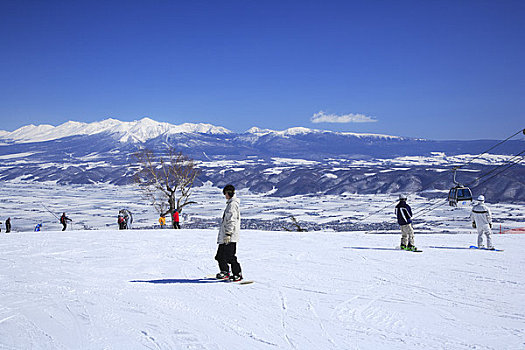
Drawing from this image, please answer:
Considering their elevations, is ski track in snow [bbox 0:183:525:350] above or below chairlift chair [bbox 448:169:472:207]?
below

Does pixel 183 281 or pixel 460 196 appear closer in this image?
pixel 183 281

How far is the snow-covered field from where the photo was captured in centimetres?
468

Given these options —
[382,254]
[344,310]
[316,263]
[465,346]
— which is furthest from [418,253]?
[465,346]

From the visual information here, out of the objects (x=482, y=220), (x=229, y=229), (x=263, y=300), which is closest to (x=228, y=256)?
(x=229, y=229)

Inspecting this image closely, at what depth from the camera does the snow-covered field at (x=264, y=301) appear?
15.4 ft

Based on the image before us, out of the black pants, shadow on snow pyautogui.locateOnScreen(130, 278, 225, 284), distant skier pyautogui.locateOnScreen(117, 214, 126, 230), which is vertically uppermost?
the black pants

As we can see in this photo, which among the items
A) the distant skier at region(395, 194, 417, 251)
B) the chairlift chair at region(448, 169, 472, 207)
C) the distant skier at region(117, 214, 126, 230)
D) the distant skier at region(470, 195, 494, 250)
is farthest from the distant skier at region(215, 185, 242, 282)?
the distant skier at region(117, 214, 126, 230)

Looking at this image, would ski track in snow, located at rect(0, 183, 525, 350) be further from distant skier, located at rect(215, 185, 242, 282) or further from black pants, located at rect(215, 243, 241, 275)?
distant skier, located at rect(215, 185, 242, 282)

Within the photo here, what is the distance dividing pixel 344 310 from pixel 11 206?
120m

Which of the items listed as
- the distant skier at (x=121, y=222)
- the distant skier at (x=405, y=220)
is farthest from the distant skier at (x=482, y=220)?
the distant skier at (x=121, y=222)

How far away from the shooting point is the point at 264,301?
20.4ft

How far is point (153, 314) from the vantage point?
5484mm

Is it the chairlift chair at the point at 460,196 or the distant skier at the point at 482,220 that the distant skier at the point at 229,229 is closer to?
the distant skier at the point at 482,220

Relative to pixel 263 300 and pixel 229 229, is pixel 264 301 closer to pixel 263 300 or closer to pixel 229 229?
pixel 263 300
